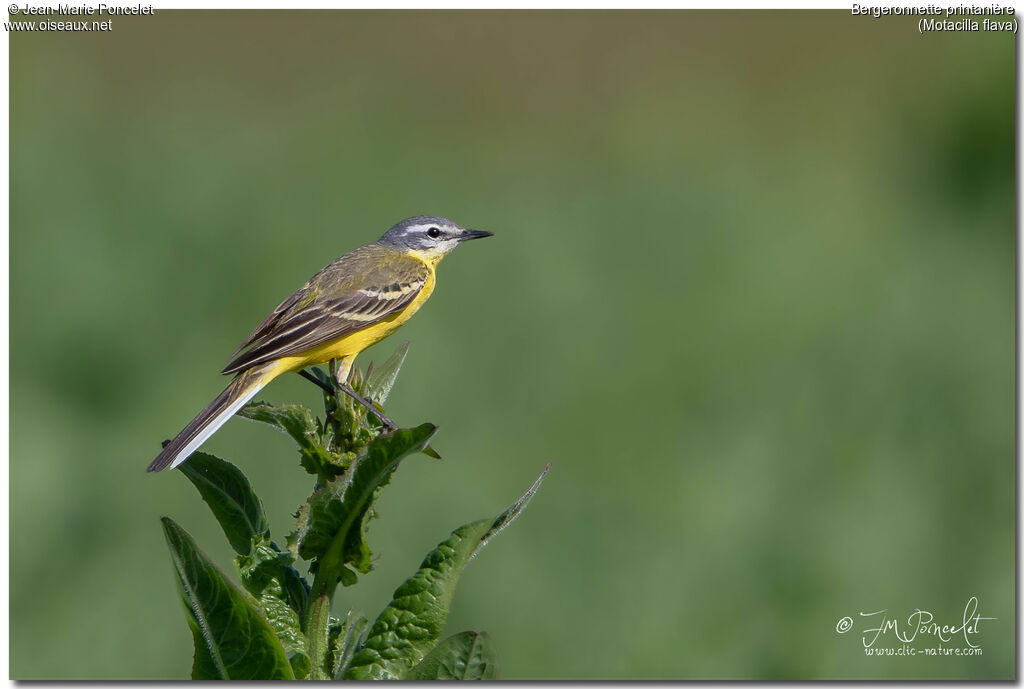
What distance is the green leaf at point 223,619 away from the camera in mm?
2322

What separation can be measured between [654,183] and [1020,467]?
477 cm

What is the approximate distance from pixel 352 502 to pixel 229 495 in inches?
14.0

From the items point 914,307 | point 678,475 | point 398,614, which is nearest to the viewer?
point 398,614

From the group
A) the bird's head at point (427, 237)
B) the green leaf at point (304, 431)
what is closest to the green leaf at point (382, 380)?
the green leaf at point (304, 431)

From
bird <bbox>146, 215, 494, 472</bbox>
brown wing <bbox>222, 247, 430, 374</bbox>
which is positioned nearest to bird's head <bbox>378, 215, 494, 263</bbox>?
bird <bbox>146, 215, 494, 472</bbox>

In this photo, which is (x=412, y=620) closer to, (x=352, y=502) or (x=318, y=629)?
(x=318, y=629)

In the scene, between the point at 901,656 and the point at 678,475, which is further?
the point at 678,475

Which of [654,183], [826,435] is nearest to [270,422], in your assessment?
[826,435]

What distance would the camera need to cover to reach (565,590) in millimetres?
6195

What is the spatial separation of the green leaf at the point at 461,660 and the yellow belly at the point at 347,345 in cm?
153

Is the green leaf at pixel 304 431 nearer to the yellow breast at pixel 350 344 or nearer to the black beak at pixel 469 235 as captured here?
the yellow breast at pixel 350 344

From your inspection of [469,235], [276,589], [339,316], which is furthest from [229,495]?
[469,235]

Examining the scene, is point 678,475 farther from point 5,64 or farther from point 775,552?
point 5,64

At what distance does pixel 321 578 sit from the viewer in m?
2.51
